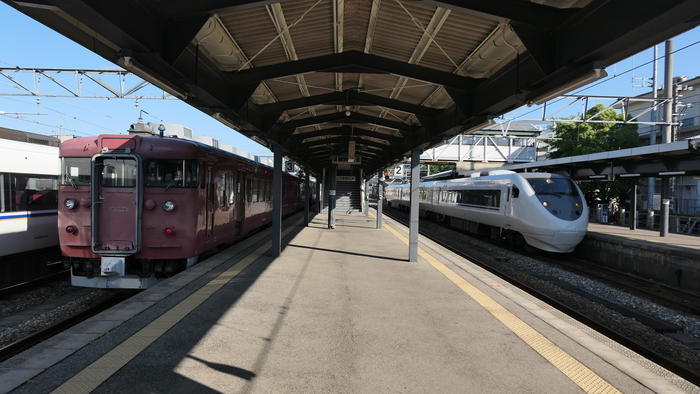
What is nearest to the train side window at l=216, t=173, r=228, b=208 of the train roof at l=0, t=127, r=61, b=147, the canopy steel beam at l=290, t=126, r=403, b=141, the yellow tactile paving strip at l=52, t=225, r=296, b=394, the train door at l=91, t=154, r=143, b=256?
the train door at l=91, t=154, r=143, b=256

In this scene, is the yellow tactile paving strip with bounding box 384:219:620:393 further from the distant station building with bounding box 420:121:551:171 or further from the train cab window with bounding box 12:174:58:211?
the distant station building with bounding box 420:121:551:171

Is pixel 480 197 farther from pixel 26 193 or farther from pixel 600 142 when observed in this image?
pixel 26 193

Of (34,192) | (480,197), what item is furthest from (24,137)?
(480,197)

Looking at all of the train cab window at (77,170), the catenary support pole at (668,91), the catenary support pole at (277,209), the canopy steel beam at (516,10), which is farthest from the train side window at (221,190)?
the catenary support pole at (668,91)

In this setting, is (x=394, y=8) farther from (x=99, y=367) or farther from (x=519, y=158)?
(x=519, y=158)

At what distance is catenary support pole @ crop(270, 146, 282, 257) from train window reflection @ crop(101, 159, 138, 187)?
350cm

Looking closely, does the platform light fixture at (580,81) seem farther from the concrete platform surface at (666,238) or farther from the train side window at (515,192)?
the train side window at (515,192)

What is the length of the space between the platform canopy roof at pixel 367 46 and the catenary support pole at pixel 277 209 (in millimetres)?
1425

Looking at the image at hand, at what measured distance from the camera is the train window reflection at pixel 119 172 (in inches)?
284

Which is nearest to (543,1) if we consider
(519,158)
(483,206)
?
(483,206)

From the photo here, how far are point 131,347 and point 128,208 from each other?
11.8 ft

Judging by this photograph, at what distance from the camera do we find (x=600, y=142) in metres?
24.7

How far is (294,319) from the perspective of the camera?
5355 millimetres

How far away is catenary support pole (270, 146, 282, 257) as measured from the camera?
32.6 ft
